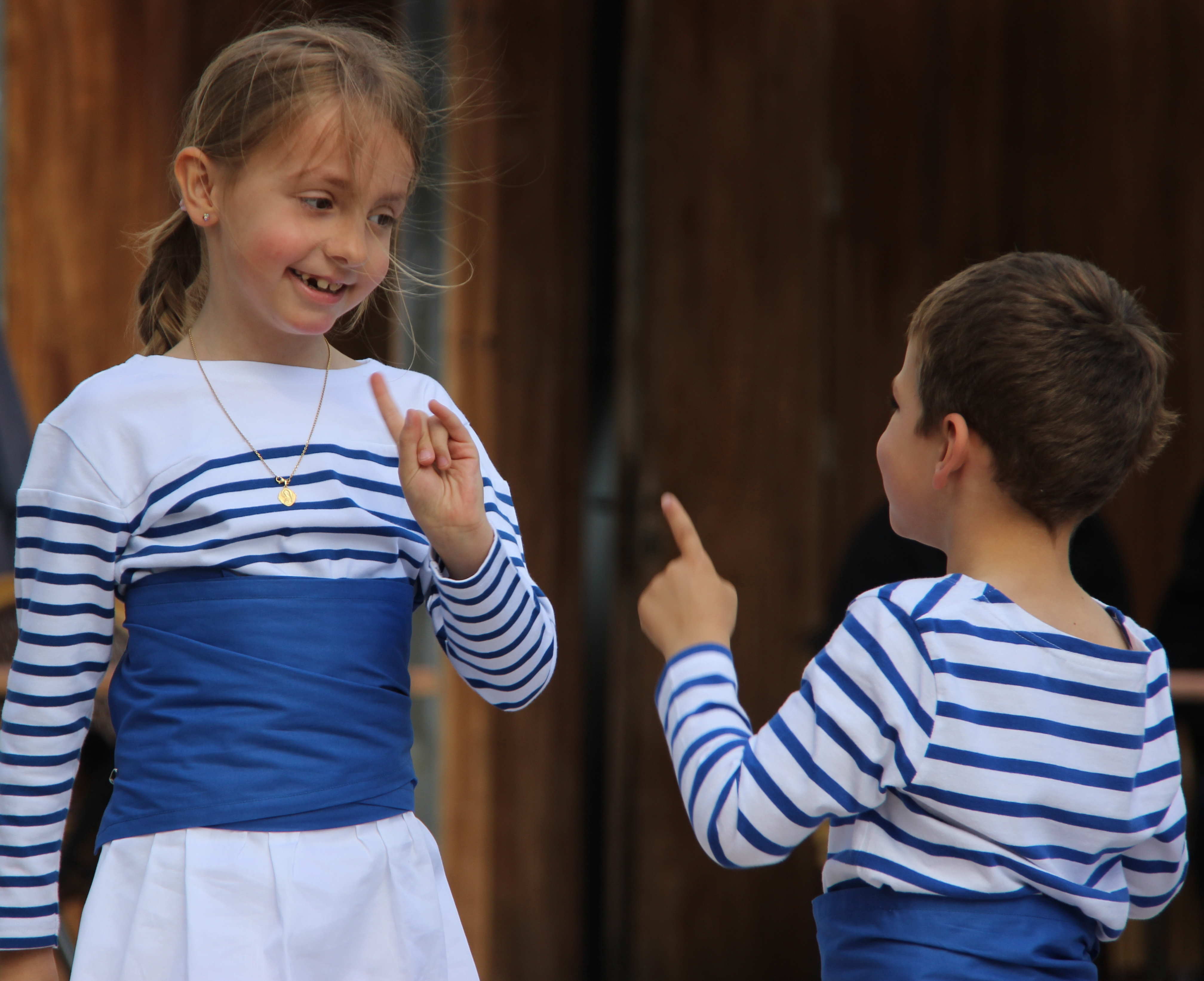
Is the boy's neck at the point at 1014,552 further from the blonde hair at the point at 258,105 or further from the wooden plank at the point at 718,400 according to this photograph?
the wooden plank at the point at 718,400

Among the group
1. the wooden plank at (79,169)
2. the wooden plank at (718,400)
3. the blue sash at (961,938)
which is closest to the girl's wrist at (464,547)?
the blue sash at (961,938)

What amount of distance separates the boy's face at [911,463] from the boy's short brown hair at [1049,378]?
0.02m

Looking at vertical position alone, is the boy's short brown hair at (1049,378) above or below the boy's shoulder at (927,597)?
above

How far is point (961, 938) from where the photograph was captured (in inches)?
46.4

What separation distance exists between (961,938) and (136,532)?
792 millimetres

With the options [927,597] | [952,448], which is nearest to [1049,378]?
[952,448]

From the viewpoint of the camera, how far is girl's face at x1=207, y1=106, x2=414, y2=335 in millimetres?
1221

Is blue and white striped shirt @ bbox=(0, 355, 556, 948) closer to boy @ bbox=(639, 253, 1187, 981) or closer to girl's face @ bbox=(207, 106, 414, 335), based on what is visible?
girl's face @ bbox=(207, 106, 414, 335)

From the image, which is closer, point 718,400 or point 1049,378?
point 1049,378

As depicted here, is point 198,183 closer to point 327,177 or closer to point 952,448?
point 327,177

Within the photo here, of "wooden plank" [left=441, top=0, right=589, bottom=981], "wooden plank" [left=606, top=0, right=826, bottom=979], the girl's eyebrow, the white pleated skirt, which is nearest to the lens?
the white pleated skirt

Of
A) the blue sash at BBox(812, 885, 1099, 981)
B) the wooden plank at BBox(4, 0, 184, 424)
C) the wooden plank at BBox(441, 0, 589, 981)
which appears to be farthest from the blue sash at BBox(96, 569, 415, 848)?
the wooden plank at BBox(4, 0, 184, 424)

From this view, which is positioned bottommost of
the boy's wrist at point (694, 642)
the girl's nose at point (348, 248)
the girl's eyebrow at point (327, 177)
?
the boy's wrist at point (694, 642)

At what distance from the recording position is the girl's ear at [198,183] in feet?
4.18
